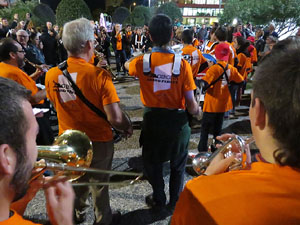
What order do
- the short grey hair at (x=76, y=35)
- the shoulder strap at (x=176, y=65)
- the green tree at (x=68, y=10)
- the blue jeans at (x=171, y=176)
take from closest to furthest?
the short grey hair at (x=76, y=35), the shoulder strap at (x=176, y=65), the blue jeans at (x=171, y=176), the green tree at (x=68, y=10)

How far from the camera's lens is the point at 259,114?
0.91 meters

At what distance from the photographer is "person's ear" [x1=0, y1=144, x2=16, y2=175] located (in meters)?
0.83

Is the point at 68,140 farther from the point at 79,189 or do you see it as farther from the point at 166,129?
the point at 166,129

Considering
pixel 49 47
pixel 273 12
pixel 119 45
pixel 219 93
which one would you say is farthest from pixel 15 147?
pixel 273 12

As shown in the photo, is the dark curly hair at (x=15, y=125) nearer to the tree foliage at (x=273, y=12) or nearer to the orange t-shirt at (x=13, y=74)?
the orange t-shirt at (x=13, y=74)

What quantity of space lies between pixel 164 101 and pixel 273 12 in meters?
20.5

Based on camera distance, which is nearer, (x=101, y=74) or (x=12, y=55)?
(x=101, y=74)

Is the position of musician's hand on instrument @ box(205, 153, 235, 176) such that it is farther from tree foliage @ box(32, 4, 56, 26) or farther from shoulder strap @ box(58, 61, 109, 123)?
tree foliage @ box(32, 4, 56, 26)

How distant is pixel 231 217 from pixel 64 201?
0.69 meters

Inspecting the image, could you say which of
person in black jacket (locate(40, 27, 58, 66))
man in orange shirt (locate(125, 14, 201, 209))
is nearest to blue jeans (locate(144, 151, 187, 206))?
man in orange shirt (locate(125, 14, 201, 209))

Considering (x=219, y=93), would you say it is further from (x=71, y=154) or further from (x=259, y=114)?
(x=259, y=114)

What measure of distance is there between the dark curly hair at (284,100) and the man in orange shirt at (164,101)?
1652 mm

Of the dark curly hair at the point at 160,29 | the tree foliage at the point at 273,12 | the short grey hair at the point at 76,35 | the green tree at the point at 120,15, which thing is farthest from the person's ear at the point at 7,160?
the green tree at the point at 120,15

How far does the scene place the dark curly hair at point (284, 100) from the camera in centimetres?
79
